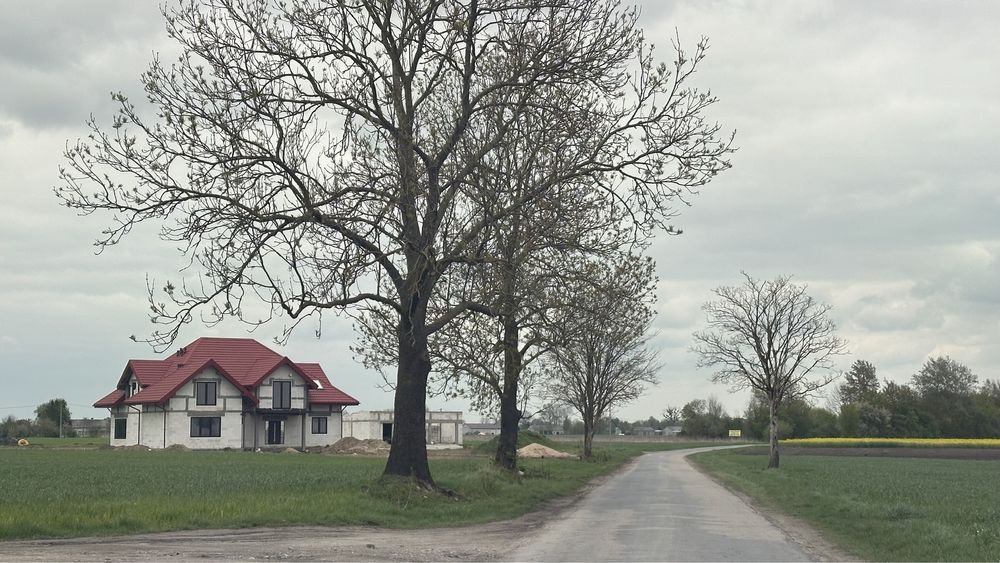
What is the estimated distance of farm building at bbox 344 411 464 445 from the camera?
92.4 m

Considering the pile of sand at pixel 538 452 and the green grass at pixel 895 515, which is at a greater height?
the green grass at pixel 895 515

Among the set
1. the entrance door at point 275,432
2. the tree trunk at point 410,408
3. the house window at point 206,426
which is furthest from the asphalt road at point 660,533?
the entrance door at point 275,432

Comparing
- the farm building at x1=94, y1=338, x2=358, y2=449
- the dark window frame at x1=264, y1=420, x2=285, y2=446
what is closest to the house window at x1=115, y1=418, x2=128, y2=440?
the farm building at x1=94, y1=338, x2=358, y2=449

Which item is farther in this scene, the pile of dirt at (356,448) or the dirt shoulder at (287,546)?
the pile of dirt at (356,448)

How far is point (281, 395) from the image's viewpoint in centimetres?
7912

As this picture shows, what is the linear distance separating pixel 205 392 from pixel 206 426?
285 centimetres

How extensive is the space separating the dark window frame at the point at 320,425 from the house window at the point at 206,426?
9500 mm

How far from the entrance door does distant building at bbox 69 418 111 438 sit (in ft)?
159

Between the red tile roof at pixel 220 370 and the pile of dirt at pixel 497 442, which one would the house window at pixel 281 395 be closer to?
the red tile roof at pixel 220 370

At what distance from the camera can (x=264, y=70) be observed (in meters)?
21.9

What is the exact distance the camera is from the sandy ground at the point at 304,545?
44.6 feet

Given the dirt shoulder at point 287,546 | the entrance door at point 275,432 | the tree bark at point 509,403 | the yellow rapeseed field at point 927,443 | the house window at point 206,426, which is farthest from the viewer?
the yellow rapeseed field at point 927,443

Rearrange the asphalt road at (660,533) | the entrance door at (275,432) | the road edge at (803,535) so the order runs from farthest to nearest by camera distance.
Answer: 1. the entrance door at (275,432)
2. the road edge at (803,535)
3. the asphalt road at (660,533)

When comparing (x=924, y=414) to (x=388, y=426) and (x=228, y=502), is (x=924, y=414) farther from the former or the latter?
(x=228, y=502)
